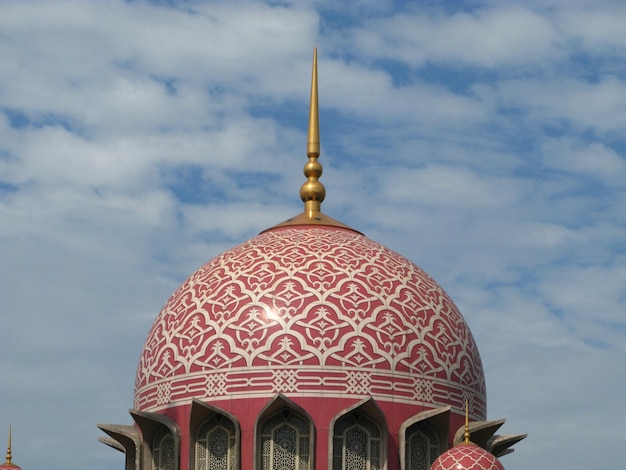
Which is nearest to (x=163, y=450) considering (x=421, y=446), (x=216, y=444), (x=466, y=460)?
(x=216, y=444)

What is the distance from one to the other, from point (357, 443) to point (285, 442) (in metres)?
1.44

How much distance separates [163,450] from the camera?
4347cm

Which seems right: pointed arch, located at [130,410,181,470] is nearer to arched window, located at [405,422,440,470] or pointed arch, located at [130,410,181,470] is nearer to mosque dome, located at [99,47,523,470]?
mosque dome, located at [99,47,523,470]

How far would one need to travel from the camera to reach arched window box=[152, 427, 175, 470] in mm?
43156

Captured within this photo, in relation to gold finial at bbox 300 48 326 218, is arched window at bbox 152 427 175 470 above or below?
below

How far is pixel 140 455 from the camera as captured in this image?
43.7 m

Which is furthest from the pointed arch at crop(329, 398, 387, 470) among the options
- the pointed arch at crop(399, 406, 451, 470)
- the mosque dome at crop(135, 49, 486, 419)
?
the pointed arch at crop(399, 406, 451, 470)

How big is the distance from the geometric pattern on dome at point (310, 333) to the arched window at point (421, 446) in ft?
1.94

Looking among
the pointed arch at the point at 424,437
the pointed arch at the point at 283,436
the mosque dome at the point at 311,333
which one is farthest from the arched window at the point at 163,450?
the pointed arch at the point at 424,437

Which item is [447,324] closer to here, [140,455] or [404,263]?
[404,263]

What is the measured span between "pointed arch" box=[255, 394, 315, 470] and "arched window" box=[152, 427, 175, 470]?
6.87ft

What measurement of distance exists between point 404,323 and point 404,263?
234 centimetres

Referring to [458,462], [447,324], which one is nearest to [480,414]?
[447,324]

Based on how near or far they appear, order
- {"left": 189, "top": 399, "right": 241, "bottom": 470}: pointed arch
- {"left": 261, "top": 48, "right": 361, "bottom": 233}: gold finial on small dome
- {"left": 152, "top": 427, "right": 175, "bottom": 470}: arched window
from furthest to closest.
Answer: {"left": 261, "top": 48, "right": 361, "bottom": 233}: gold finial on small dome, {"left": 152, "top": 427, "right": 175, "bottom": 470}: arched window, {"left": 189, "top": 399, "right": 241, "bottom": 470}: pointed arch
